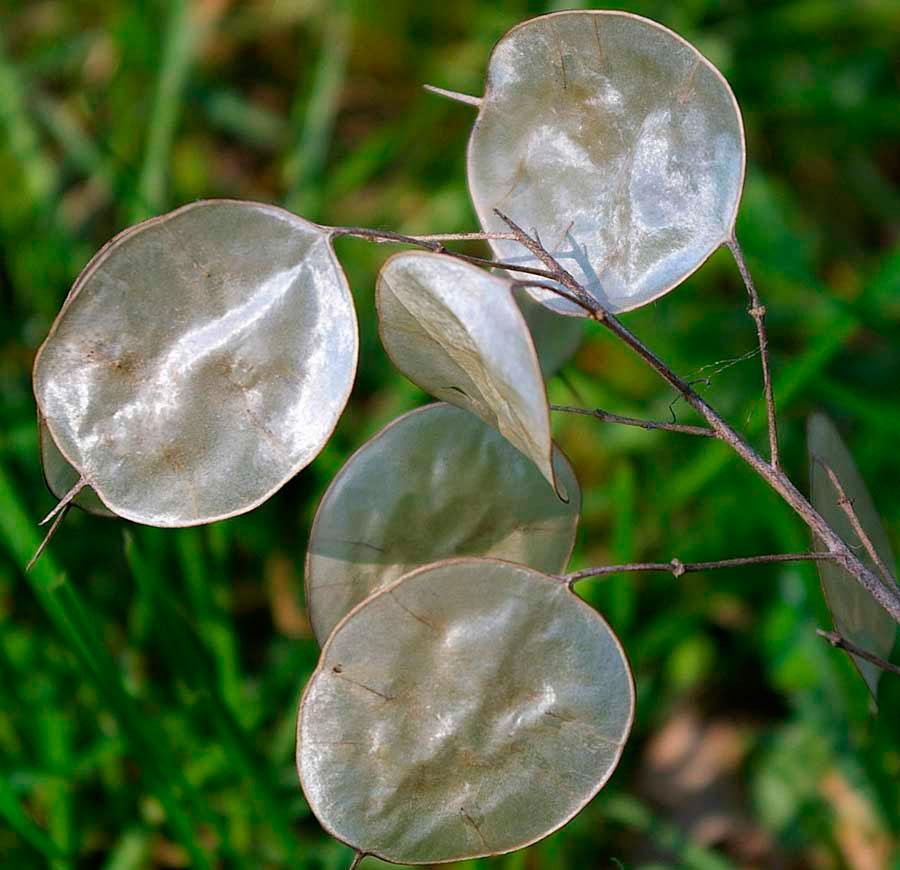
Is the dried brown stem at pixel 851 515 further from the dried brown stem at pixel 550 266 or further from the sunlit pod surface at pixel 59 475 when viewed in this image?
the sunlit pod surface at pixel 59 475

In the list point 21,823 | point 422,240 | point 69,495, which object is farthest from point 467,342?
point 21,823

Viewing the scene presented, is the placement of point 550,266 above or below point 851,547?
above

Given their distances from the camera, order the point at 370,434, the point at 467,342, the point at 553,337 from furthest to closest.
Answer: the point at 370,434 → the point at 553,337 → the point at 467,342

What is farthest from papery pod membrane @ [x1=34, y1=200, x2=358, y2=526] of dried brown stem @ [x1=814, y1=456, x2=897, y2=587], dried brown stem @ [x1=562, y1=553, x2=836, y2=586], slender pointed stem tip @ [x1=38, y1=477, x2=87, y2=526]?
dried brown stem @ [x1=814, y1=456, x2=897, y2=587]

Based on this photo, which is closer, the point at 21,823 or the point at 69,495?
the point at 69,495

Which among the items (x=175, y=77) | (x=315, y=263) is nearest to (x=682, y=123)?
(x=315, y=263)

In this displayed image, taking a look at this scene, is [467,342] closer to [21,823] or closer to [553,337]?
[553,337]

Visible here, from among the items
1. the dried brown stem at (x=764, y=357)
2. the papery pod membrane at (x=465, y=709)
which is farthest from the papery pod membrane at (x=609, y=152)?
the papery pod membrane at (x=465, y=709)

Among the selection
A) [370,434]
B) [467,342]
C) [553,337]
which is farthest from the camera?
[370,434]

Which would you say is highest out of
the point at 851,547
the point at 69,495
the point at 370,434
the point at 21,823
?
the point at 69,495
